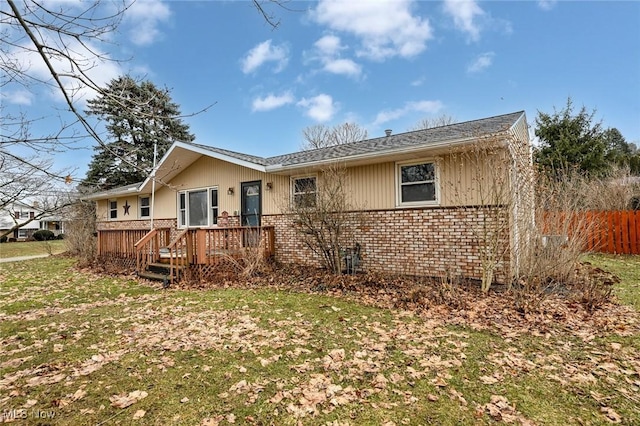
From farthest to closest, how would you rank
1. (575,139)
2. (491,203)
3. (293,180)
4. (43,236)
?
(43,236) → (575,139) → (293,180) → (491,203)

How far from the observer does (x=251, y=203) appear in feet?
37.9

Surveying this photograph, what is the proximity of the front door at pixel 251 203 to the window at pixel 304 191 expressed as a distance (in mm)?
1507

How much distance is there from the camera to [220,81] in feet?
31.3

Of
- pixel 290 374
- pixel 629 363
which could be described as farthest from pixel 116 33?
pixel 629 363

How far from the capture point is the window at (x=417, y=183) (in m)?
8.23

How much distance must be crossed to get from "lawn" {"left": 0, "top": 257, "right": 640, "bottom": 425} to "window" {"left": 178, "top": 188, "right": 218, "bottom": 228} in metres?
6.72

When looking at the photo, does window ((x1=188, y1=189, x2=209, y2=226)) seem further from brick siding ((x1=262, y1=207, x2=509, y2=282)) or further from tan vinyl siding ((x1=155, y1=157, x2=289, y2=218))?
brick siding ((x1=262, y1=207, x2=509, y2=282))

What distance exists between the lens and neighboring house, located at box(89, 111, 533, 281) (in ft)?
21.9

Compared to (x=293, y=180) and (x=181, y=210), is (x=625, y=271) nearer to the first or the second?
(x=293, y=180)

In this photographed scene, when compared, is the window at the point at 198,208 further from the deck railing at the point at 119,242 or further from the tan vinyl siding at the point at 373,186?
the tan vinyl siding at the point at 373,186

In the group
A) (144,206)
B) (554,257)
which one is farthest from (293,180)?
(144,206)

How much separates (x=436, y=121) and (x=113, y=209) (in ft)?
78.4

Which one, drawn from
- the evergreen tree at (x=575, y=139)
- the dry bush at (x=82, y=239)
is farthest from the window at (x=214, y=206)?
the evergreen tree at (x=575, y=139)

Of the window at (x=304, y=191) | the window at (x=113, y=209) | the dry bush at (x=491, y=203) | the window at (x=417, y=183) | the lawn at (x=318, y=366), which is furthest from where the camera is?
the window at (x=113, y=209)
